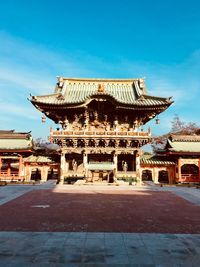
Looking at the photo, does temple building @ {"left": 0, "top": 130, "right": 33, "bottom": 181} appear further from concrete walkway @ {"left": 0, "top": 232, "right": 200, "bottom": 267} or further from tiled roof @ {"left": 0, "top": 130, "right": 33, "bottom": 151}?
concrete walkway @ {"left": 0, "top": 232, "right": 200, "bottom": 267}

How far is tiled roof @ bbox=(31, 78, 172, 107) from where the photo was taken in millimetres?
30797

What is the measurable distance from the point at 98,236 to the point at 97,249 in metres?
1.34

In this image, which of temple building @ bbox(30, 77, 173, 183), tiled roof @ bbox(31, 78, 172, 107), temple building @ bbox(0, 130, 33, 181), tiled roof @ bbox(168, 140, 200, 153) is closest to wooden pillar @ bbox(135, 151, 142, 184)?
temple building @ bbox(30, 77, 173, 183)

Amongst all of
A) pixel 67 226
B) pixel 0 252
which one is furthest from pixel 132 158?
pixel 0 252

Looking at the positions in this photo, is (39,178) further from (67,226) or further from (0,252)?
(0,252)

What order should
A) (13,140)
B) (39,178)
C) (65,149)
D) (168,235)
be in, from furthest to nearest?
(39,178) < (13,140) < (65,149) < (168,235)

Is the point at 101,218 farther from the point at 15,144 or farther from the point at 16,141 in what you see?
the point at 16,141

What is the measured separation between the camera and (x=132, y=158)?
30.8m

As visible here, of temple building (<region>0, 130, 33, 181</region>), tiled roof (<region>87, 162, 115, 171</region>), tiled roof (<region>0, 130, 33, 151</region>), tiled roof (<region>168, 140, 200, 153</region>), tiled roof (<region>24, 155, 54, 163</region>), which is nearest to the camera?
tiled roof (<region>87, 162, 115, 171</region>)

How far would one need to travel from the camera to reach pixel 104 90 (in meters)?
32.1

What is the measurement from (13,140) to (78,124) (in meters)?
10.3

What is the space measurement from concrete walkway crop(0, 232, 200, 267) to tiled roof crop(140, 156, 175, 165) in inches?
910

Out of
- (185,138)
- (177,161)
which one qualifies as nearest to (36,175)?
(177,161)

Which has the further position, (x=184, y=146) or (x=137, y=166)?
(x=184, y=146)
